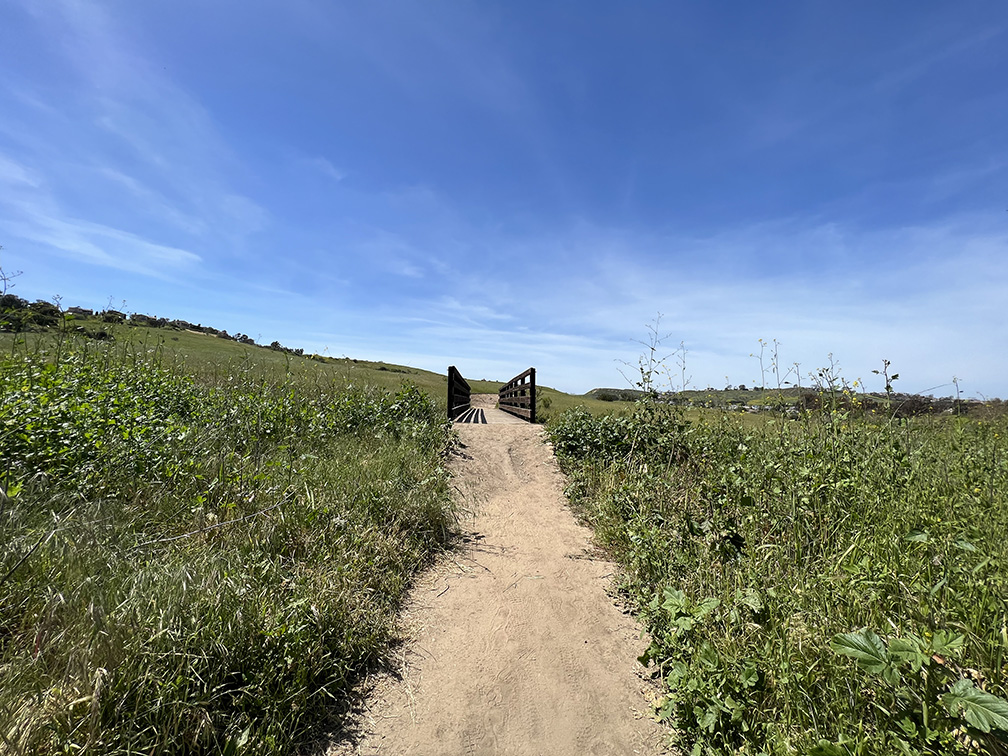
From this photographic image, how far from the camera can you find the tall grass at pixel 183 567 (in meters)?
1.97

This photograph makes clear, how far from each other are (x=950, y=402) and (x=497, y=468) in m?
7.95

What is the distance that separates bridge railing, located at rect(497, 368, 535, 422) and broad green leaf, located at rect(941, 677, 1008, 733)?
33.9ft

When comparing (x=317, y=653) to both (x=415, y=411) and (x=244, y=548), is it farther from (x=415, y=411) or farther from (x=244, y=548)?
(x=415, y=411)

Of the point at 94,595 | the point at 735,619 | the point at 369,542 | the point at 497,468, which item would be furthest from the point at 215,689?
the point at 497,468

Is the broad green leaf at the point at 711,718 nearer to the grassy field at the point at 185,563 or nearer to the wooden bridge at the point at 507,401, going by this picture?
the grassy field at the point at 185,563

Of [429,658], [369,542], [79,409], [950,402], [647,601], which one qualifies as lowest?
[429,658]

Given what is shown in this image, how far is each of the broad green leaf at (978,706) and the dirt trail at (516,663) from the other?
57.1 inches

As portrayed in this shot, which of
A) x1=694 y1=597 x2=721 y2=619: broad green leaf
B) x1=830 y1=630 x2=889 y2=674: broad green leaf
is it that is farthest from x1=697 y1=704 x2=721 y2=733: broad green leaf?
x1=830 y1=630 x2=889 y2=674: broad green leaf

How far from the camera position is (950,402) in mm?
7129

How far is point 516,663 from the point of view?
294 cm

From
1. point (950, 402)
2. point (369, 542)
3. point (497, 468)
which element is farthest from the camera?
point (497, 468)

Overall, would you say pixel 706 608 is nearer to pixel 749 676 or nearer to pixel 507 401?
pixel 749 676

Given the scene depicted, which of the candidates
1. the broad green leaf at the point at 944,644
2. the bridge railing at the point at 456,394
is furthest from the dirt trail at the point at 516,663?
the bridge railing at the point at 456,394

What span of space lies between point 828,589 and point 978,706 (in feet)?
4.30
